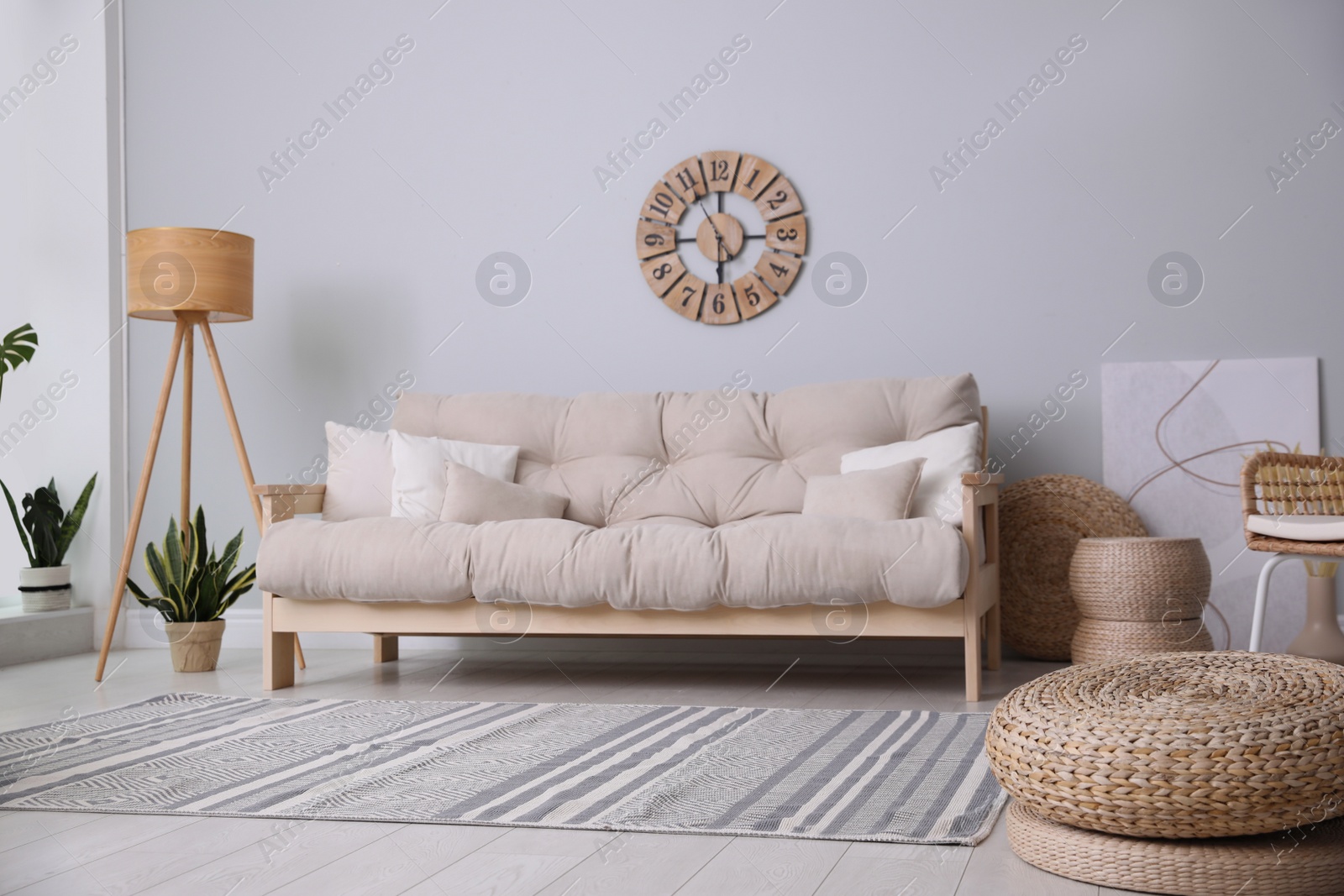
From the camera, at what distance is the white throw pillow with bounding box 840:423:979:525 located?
124 inches

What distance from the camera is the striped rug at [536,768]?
5.91ft

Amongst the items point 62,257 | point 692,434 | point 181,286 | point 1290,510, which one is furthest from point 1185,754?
A: point 62,257

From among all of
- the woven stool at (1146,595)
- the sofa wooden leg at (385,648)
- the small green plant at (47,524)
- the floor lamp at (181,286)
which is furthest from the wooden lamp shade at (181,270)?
the woven stool at (1146,595)

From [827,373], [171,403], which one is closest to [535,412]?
[827,373]

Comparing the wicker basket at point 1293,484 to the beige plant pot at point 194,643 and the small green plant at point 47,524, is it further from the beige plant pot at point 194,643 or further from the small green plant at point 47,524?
the small green plant at point 47,524

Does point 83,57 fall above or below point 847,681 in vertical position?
above

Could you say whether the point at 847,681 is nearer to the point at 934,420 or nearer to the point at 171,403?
the point at 934,420

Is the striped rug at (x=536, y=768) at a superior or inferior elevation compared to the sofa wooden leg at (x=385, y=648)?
superior

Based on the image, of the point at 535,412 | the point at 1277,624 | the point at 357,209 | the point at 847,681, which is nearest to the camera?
the point at 847,681

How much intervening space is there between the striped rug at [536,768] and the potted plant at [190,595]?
72 cm

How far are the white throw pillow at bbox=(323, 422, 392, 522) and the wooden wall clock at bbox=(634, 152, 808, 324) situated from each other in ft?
3.62

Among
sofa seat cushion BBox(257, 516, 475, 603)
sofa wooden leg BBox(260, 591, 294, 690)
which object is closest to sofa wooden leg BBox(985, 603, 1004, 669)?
sofa seat cushion BBox(257, 516, 475, 603)

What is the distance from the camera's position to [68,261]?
436cm

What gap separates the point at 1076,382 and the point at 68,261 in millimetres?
3693
